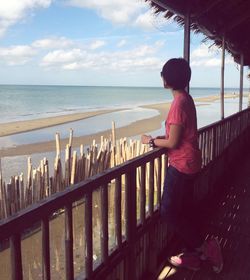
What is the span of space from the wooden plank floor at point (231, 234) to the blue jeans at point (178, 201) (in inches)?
14.0

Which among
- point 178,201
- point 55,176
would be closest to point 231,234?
point 178,201

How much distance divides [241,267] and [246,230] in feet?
2.90

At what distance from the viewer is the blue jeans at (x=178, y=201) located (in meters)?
2.80

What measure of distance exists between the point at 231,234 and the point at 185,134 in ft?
5.70

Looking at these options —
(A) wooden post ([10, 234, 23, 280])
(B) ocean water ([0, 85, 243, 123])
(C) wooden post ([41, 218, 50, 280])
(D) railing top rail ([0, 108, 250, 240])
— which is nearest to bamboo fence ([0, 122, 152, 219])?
(D) railing top rail ([0, 108, 250, 240])

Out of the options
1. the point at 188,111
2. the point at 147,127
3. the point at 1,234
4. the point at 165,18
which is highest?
the point at 165,18

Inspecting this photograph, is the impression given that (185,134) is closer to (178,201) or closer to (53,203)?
(178,201)

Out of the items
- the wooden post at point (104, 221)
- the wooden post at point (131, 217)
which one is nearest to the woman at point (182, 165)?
the wooden post at point (131, 217)

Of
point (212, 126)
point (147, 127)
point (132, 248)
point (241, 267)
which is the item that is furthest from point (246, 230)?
point (147, 127)

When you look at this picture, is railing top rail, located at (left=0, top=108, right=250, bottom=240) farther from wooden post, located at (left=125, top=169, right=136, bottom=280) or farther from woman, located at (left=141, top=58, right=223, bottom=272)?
woman, located at (left=141, top=58, right=223, bottom=272)

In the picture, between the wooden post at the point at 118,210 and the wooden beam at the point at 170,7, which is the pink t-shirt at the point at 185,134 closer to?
the wooden post at the point at 118,210

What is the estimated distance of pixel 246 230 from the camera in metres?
4.00

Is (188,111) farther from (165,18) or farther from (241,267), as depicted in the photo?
(165,18)

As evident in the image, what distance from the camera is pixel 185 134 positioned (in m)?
2.65
